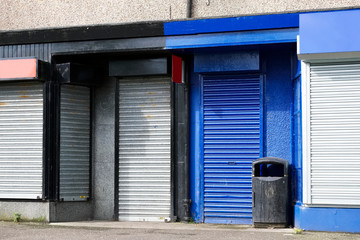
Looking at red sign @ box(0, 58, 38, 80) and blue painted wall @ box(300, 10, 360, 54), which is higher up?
blue painted wall @ box(300, 10, 360, 54)

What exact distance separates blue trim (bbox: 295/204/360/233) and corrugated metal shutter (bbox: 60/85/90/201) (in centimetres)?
504

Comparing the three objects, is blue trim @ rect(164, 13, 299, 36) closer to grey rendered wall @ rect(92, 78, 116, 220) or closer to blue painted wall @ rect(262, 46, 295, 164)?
blue painted wall @ rect(262, 46, 295, 164)

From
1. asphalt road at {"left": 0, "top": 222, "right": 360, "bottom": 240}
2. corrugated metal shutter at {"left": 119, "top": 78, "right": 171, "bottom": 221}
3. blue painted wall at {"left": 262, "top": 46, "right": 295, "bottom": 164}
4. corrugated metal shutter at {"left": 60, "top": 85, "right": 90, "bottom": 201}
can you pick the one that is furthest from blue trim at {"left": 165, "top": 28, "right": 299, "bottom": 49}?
asphalt road at {"left": 0, "top": 222, "right": 360, "bottom": 240}

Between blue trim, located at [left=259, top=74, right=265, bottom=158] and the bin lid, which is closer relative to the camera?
the bin lid

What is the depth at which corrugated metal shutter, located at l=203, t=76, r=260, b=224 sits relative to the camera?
13094mm

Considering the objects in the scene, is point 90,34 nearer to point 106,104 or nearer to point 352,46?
point 106,104

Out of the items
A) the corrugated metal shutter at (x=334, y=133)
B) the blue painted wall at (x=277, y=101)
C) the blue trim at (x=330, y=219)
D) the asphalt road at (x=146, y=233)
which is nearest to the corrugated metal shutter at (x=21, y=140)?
the asphalt road at (x=146, y=233)

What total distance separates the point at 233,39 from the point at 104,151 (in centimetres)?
402

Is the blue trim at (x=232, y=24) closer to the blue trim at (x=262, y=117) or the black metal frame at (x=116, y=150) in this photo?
the blue trim at (x=262, y=117)

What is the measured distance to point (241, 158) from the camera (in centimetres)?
1316

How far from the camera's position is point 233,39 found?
40.7 ft

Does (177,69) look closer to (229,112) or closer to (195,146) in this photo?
(229,112)

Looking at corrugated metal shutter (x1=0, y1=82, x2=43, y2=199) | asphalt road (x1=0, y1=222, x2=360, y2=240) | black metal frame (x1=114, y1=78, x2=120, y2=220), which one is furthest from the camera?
black metal frame (x1=114, y1=78, x2=120, y2=220)

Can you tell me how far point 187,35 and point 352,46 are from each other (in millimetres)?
3252
